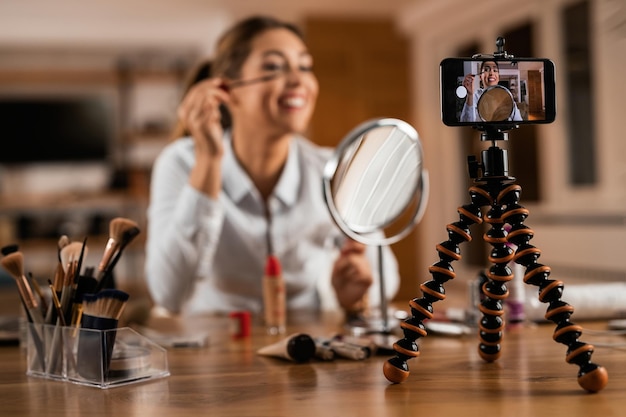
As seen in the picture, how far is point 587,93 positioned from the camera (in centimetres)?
376

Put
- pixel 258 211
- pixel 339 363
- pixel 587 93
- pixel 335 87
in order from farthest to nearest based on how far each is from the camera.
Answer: pixel 335 87 < pixel 587 93 < pixel 258 211 < pixel 339 363

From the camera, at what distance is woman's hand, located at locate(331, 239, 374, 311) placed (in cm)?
147

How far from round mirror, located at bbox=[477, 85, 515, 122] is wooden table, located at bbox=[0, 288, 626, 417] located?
0.30 meters

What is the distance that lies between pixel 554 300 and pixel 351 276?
2.25ft

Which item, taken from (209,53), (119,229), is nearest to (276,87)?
(119,229)

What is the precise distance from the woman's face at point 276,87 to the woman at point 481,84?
1.02 metres

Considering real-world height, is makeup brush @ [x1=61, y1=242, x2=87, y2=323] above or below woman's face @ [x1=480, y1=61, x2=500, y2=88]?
below

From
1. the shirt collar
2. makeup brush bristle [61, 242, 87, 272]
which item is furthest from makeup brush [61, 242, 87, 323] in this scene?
the shirt collar

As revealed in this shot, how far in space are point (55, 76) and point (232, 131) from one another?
4503 mm

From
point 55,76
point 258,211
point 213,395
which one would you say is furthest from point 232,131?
point 55,76

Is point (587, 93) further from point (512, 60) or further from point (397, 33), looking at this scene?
point (512, 60)

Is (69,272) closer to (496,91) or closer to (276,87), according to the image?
(496,91)

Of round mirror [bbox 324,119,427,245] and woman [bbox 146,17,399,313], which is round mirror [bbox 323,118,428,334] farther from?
woman [bbox 146,17,399,313]

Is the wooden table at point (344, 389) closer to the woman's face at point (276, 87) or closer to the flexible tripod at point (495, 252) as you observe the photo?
the flexible tripod at point (495, 252)
